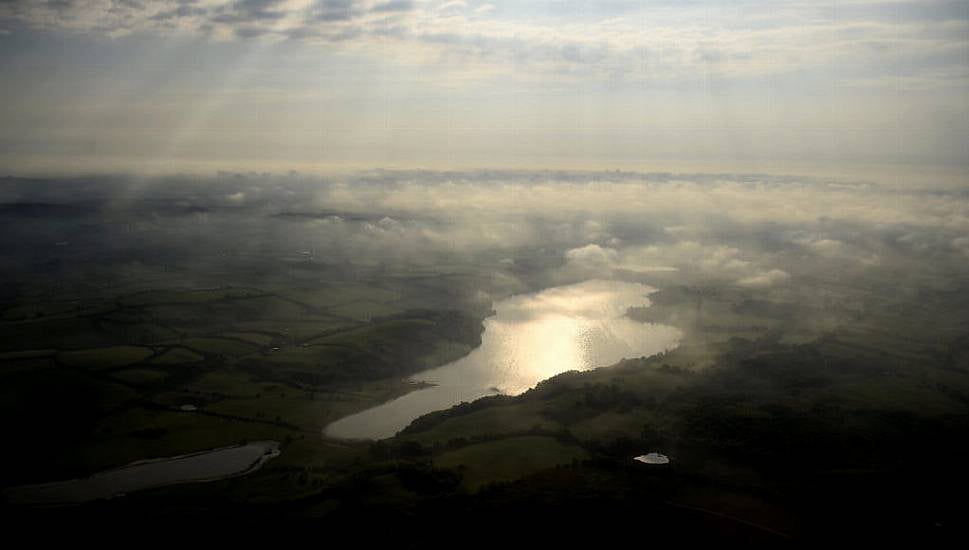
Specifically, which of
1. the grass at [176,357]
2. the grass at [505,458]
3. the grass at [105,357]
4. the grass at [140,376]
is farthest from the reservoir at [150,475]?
the grass at [105,357]

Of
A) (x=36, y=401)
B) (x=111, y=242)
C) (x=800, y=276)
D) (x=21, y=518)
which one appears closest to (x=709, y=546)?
(x=21, y=518)

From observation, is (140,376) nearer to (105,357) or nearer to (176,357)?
(176,357)

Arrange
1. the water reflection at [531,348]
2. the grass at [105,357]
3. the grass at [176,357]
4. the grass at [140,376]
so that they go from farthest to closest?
the grass at [176,357] → the grass at [105,357] → the grass at [140,376] → the water reflection at [531,348]

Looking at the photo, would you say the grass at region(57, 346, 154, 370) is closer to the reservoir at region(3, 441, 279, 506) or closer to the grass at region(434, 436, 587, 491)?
the reservoir at region(3, 441, 279, 506)

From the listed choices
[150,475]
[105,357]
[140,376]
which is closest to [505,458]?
[150,475]

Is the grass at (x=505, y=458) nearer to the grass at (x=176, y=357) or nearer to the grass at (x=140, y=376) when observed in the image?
the grass at (x=140, y=376)

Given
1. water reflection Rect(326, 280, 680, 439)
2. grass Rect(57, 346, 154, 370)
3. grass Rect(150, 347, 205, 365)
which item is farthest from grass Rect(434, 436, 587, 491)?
grass Rect(57, 346, 154, 370)
